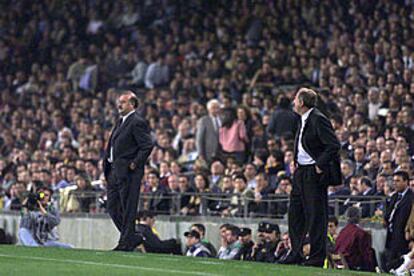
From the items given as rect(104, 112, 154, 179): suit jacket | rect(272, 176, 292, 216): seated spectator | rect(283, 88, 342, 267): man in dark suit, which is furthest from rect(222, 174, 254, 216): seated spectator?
rect(283, 88, 342, 267): man in dark suit

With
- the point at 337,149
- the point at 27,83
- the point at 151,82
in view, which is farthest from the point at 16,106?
the point at 337,149

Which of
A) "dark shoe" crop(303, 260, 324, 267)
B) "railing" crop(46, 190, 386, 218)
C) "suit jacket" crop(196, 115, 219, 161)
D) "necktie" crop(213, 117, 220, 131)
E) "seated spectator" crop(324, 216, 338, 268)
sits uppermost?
"necktie" crop(213, 117, 220, 131)

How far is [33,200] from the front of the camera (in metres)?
22.6

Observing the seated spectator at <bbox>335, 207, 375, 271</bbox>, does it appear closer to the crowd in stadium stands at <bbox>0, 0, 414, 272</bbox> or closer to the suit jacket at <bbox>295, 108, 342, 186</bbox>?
the crowd in stadium stands at <bbox>0, 0, 414, 272</bbox>

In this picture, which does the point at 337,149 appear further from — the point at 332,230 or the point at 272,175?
the point at 272,175

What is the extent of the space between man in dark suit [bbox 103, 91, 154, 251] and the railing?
3.24 m

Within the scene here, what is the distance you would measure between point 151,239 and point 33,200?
1.78 metres

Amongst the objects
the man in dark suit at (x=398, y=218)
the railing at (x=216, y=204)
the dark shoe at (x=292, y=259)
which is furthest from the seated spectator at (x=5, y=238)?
the dark shoe at (x=292, y=259)

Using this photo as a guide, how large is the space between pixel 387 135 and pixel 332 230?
3391mm

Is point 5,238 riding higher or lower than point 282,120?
lower

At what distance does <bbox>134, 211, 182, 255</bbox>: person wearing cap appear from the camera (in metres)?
22.0

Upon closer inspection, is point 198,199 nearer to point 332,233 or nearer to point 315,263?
point 332,233

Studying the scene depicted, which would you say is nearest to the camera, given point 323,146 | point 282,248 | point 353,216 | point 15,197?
point 323,146

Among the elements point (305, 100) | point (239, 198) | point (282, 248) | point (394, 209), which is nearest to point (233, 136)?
point (239, 198)
